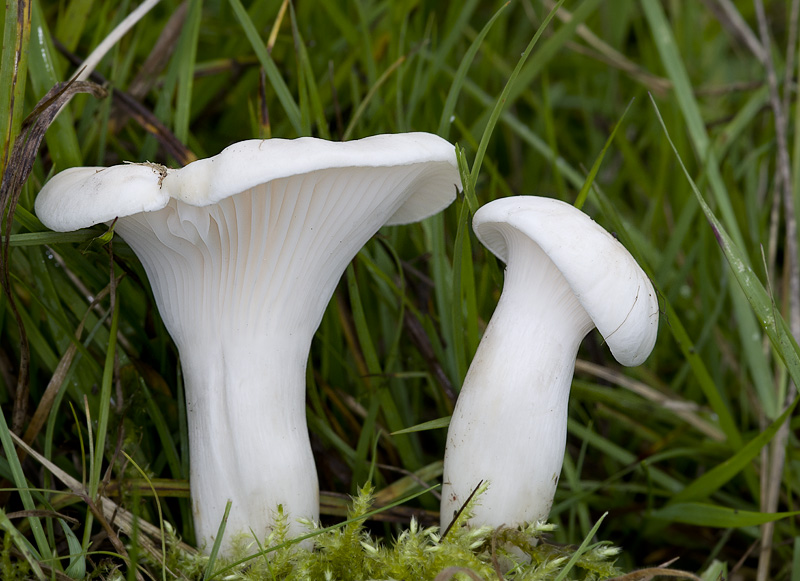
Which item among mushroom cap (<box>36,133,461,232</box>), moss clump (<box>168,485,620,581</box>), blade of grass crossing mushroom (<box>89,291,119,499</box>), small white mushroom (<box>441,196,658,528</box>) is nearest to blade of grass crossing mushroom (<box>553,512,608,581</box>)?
moss clump (<box>168,485,620,581</box>)

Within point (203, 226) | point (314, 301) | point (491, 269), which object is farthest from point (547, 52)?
point (203, 226)

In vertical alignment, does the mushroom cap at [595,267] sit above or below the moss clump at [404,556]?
above

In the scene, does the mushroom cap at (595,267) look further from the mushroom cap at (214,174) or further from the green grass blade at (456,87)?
the green grass blade at (456,87)

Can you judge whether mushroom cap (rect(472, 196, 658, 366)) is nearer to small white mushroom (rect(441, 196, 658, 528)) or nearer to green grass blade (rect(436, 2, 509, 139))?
small white mushroom (rect(441, 196, 658, 528))

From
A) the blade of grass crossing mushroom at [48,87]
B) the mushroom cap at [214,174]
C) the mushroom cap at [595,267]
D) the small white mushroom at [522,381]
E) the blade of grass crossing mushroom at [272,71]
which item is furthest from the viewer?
the blade of grass crossing mushroom at [272,71]

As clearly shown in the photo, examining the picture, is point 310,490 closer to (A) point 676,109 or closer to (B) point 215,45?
(B) point 215,45

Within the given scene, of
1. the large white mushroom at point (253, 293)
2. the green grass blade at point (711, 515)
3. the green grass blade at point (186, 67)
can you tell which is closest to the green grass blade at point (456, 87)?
the large white mushroom at point (253, 293)
